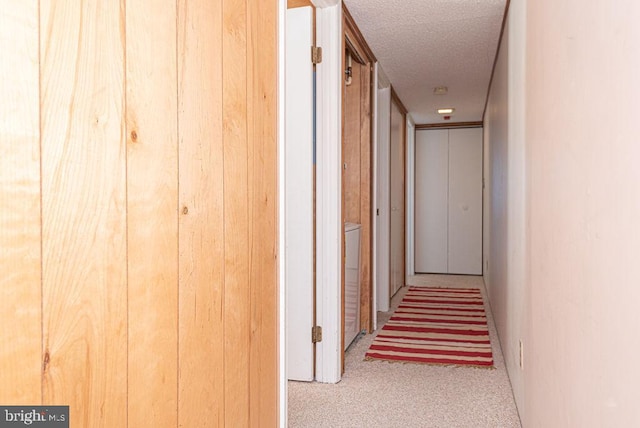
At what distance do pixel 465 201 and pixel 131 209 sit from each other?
644cm

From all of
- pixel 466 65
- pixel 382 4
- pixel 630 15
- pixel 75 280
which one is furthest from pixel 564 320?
pixel 466 65

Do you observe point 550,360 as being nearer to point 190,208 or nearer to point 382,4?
point 190,208

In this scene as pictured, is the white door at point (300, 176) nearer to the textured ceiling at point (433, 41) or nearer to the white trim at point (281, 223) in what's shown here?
the textured ceiling at point (433, 41)

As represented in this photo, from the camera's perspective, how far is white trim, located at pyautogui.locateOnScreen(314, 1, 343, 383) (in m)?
2.72

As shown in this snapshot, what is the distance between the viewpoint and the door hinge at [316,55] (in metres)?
2.68

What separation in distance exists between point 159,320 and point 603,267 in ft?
2.99

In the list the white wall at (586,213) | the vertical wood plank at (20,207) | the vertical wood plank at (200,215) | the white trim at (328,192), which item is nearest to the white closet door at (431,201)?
the white trim at (328,192)

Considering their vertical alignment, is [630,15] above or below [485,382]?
above

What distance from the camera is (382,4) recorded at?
278cm

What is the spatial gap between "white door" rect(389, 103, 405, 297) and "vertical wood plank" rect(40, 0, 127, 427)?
13.4 ft

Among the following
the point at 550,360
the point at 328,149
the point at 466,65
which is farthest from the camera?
the point at 466,65

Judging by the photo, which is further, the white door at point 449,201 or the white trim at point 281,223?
the white door at point 449,201

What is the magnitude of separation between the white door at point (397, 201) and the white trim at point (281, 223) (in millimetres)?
3146

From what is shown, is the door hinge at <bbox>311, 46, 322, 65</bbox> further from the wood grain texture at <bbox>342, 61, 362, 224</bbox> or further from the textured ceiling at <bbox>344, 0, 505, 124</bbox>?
the wood grain texture at <bbox>342, 61, 362, 224</bbox>
